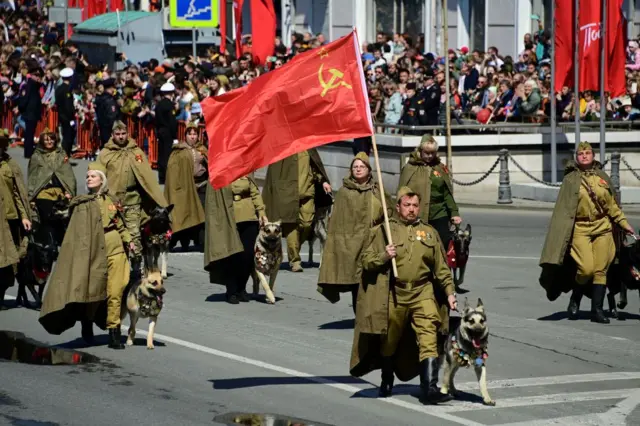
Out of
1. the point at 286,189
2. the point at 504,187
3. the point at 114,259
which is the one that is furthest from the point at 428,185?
the point at 504,187

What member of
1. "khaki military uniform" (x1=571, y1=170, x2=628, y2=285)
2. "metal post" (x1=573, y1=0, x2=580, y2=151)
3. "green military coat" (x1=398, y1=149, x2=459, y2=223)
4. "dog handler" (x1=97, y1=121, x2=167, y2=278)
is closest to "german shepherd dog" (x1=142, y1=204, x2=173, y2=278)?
"dog handler" (x1=97, y1=121, x2=167, y2=278)

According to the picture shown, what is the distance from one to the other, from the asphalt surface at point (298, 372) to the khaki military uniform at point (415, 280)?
599mm

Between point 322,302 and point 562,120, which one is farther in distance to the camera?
point 562,120

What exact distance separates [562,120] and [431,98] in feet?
8.03

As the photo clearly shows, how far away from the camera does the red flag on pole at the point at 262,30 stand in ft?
111

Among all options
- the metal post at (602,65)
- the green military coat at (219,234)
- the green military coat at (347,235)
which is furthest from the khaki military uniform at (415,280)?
the metal post at (602,65)

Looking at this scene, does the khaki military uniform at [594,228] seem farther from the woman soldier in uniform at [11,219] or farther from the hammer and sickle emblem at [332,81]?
the woman soldier in uniform at [11,219]

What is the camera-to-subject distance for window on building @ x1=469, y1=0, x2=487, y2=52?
126ft

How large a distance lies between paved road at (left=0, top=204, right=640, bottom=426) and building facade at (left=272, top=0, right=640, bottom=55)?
18.6 m

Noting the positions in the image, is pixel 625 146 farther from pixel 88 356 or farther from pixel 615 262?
pixel 88 356

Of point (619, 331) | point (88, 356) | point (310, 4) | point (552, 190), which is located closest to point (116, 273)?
point (88, 356)

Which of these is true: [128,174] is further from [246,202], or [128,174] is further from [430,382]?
[430,382]

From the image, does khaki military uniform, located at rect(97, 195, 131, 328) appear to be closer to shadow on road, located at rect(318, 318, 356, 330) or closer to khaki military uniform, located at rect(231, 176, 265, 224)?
shadow on road, located at rect(318, 318, 356, 330)

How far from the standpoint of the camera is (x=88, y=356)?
14406 mm
